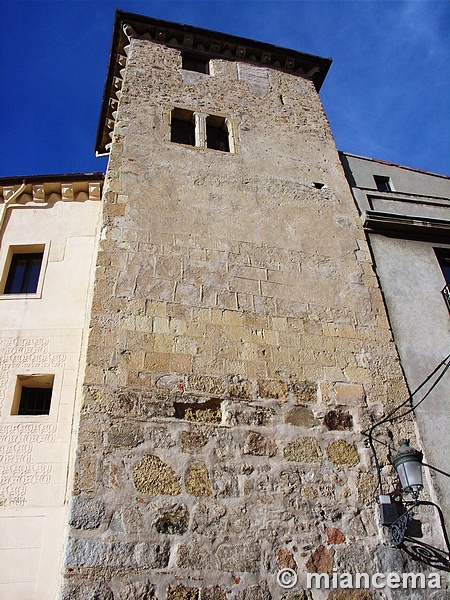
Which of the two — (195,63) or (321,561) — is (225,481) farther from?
(195,63)

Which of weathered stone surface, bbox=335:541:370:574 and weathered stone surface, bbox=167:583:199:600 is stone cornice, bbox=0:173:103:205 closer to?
weathered stone surface, bbox=167:583:199:600

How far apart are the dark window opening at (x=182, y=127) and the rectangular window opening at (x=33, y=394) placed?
11.8 ft

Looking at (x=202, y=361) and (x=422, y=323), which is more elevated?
(x=422, y=323)

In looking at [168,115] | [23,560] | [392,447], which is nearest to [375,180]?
[168,115]

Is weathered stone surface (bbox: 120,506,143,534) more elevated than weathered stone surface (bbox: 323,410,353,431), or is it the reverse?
weathered stone surface (bbox: 323,410,353,431)

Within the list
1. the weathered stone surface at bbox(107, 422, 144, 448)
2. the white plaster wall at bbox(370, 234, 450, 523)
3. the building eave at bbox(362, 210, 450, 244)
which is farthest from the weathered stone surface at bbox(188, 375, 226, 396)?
the building eave at bbox(362, 210, 450, 244)

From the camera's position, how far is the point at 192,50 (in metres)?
8.79

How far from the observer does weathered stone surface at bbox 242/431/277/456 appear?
4.16 metres

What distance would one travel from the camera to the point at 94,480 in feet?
12.2

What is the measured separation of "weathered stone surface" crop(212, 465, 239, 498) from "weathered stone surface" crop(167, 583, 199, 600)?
65 centimetres

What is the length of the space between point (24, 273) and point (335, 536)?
464 cm

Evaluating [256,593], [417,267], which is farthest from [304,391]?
[417,267]

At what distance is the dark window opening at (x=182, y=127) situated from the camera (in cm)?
709

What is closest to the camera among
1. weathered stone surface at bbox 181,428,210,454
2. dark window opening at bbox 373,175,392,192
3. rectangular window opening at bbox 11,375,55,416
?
weathered stone surface at bbox 181,428,210,454
